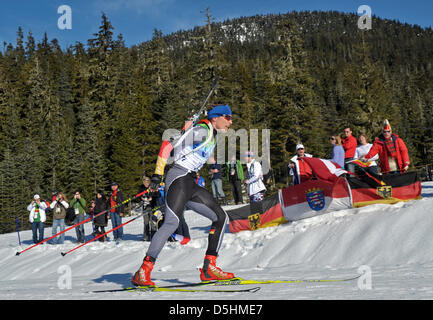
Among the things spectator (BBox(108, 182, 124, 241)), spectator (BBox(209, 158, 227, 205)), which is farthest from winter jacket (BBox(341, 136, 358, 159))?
spectator (BBox(108, 182, 124, 241))

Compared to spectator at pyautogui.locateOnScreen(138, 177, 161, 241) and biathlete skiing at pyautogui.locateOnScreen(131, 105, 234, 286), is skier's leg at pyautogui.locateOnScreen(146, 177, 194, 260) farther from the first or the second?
spectator at pyautogui.locateOnScreen(138, 177, 161, 241)

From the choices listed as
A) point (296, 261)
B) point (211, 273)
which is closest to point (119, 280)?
point (211, 273)

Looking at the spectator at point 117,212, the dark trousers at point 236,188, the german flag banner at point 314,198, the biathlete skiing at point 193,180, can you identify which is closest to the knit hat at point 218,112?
the biathlete skiing at point 193,180

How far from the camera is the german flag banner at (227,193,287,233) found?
952cm

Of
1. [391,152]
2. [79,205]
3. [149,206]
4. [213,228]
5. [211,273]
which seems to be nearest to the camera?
[211,273]

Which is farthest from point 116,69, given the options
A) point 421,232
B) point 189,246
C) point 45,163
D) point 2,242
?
point 421,232

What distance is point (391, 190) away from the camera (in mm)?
8219

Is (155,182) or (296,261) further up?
(155,182)

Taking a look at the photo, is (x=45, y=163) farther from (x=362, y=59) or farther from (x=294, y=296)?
(x=294, y=296)

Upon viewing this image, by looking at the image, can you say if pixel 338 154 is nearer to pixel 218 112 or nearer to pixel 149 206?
pixel 149 206

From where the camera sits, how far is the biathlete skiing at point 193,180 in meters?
4.69

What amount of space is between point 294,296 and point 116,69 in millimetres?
59682

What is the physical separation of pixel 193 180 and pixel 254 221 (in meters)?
5.15

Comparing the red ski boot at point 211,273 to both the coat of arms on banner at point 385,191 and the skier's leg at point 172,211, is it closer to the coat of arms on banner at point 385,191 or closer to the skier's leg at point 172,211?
the skier's leg at point 172,211
